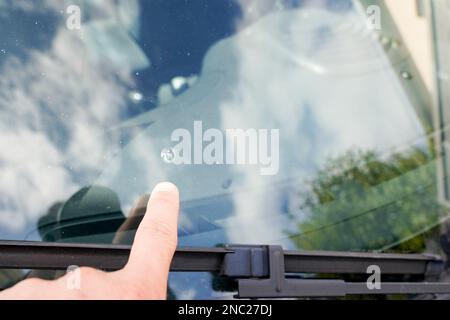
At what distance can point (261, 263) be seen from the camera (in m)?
1.13

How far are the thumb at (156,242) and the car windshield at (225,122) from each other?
0.43 m

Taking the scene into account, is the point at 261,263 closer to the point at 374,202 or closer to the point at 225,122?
the point at 225,122

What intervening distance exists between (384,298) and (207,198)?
54cm

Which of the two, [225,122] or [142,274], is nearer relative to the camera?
[142,274]

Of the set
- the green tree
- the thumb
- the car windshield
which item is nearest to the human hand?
the thumb

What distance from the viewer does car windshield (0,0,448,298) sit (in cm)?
130

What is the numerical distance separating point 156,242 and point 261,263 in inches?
15.0

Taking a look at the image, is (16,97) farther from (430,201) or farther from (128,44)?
(430,201)

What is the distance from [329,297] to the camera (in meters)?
1.22

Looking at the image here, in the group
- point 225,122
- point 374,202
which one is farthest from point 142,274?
point 374,202

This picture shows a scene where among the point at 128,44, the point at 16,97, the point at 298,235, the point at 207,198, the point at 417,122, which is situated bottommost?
the point at 298,235

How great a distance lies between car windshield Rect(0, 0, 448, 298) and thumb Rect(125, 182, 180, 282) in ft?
1.40
